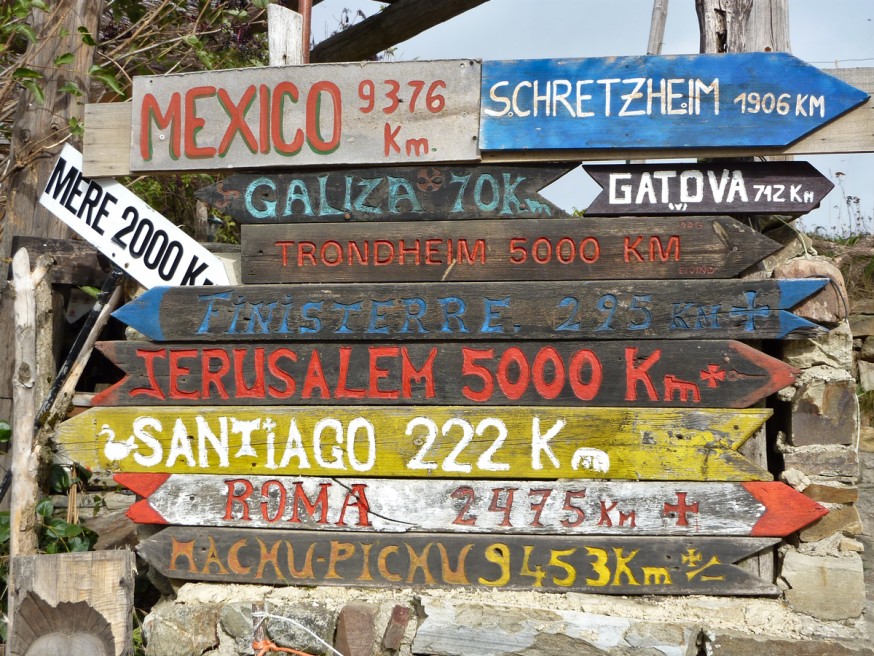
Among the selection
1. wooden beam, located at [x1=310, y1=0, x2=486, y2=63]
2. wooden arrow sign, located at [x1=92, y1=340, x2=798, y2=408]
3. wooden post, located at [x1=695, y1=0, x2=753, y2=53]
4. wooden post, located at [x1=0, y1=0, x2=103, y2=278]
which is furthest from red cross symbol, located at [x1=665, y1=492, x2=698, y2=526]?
A: wooden beam, located at [x1=310, y1=0, x2=486, y2=63]

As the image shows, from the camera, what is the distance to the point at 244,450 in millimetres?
4152

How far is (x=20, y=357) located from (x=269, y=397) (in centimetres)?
151

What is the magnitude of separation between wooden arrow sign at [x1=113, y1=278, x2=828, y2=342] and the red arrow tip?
667mm

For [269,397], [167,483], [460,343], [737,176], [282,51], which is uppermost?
[282,51]

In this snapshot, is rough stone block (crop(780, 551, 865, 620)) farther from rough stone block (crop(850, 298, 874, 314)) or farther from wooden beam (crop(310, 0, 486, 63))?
wooden beam (crop(310, 0, 486, 63))

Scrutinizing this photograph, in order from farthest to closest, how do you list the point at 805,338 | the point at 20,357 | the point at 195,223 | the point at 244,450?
the point at 195,223, the point at 20,357, the point at 244,450, the point at 805,338

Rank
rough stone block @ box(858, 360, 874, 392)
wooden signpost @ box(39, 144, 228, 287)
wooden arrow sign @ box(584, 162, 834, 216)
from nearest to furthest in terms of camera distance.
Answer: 1. wooden arrow sign @ box(584, 162, 834, 216)
2. wooden signpost @ box(39, 144, 228, 287)
3. rough stone block @ box(858, 360, 874, 392)

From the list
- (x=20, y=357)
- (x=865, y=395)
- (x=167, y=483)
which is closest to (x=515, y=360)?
(x=167, y=483)

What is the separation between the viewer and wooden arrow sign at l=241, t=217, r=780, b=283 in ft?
12.9

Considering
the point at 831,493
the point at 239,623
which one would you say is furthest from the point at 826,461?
the point at 239,623

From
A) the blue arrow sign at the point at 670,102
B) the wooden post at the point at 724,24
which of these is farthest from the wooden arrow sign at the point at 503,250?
the wooden post at the point at 724,24

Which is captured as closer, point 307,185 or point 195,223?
point 307,185

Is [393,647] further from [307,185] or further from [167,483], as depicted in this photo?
[307,185]

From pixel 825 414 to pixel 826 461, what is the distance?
207mm
